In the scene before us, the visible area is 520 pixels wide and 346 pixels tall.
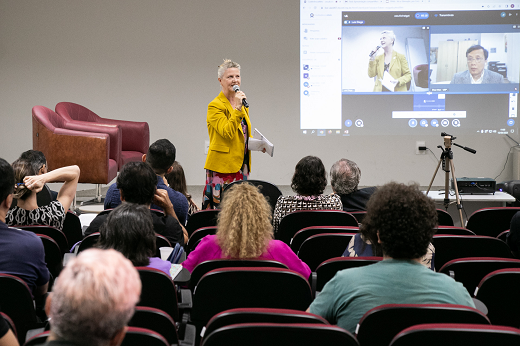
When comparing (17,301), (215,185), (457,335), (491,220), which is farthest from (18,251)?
(491,220)

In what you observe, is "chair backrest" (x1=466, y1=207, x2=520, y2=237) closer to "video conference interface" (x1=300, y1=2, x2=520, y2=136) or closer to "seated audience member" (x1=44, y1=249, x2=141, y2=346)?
"seated audience member" (x1=44, y1=249, x2=141, y2=346)

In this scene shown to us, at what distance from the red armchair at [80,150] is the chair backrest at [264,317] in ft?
15.0

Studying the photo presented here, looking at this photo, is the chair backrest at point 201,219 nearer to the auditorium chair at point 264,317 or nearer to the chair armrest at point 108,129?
the auditorium chair at point 264,317

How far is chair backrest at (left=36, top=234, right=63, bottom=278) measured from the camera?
2.45 metres

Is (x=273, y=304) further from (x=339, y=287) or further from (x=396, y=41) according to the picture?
(x=396, y=41)

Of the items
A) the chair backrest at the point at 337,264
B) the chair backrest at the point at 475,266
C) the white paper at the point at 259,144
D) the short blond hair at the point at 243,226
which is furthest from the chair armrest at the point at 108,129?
the chair backrest at the point at 475,266

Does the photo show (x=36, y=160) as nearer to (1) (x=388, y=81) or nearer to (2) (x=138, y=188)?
(2) (x=138, y=188)

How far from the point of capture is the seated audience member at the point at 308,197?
3.36 meters

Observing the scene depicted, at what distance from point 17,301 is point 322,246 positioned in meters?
1.44

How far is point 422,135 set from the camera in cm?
744

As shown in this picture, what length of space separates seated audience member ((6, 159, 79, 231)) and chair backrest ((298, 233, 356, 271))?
4.75 feet

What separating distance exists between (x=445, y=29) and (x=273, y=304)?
6.23m

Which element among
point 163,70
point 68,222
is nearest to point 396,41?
point 163,70

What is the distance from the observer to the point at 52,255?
98.5 inches
